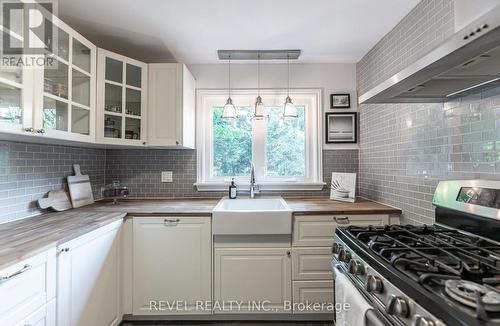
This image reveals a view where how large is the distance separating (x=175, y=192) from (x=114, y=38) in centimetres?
141

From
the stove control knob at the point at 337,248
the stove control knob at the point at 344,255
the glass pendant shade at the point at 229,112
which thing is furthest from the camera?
the glass pendant shade at the point at 229,112

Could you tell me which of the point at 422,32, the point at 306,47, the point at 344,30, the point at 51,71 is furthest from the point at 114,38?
the point at 422,32

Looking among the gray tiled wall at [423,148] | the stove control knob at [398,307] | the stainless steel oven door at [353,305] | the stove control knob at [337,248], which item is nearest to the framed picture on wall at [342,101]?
the gray tiled wall at [423,148]

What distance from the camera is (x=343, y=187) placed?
7.68 feet

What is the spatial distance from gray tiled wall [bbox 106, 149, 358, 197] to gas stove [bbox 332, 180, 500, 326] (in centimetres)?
125

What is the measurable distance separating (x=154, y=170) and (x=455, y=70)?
92.5 inches

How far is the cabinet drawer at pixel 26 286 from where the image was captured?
96 centimetres

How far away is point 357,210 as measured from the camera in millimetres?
1918

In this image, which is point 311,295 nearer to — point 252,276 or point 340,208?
point 252,276

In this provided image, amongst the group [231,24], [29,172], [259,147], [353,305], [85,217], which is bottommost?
[353,305]
